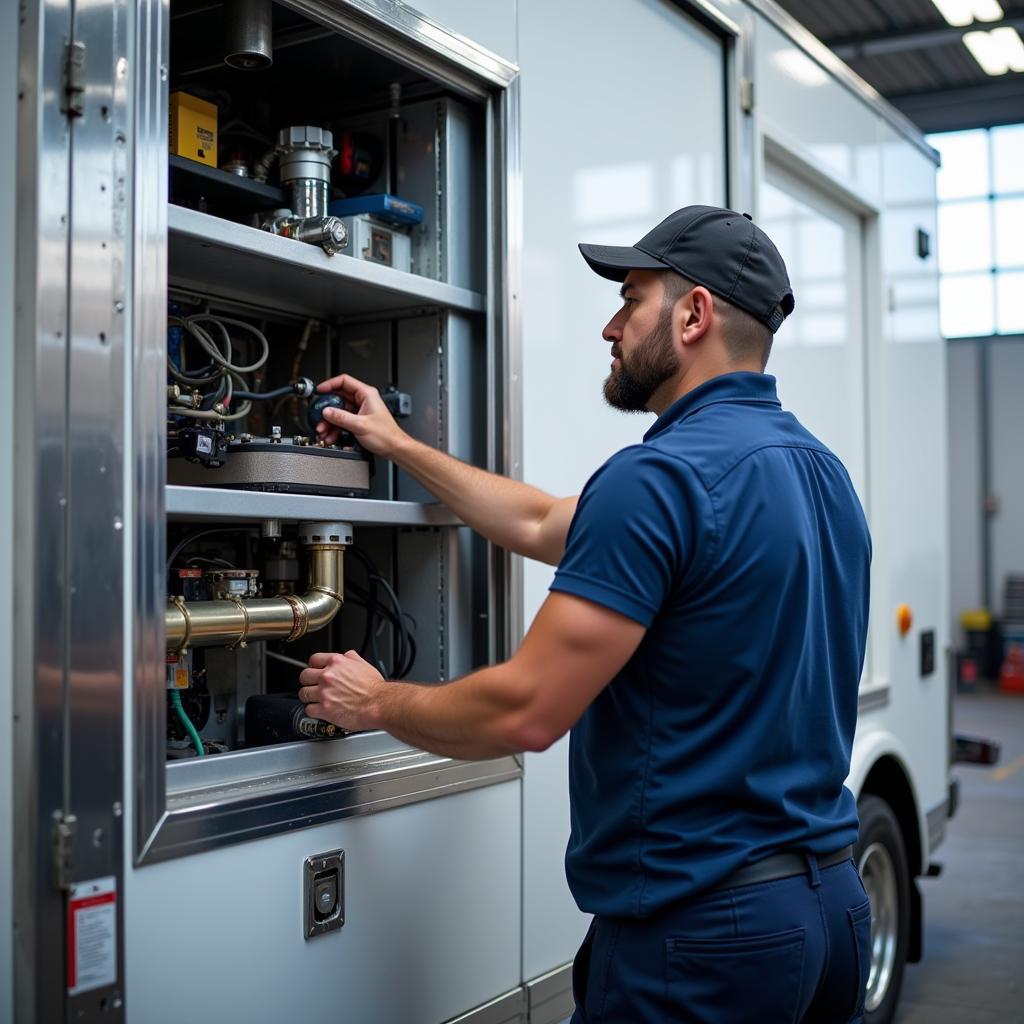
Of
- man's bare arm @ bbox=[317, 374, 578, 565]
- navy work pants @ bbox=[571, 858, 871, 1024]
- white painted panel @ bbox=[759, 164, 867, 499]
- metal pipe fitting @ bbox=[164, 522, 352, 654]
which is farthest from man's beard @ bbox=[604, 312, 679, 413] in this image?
white painted panel @ bbox=[759, 164, 867, 499]

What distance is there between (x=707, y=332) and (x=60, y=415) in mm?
1044

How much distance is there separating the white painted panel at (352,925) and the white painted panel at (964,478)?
14.8m

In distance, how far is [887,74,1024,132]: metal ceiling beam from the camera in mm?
14523

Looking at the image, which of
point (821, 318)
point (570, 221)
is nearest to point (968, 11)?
point (821, 318)

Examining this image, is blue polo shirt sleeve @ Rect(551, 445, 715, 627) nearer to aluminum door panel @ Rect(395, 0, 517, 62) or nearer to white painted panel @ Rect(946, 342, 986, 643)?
aluminum door panel @ Rect(395, 0, 517, 62)

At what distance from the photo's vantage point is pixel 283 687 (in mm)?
2719

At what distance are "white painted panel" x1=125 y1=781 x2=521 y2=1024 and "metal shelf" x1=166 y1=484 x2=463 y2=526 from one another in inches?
20.2

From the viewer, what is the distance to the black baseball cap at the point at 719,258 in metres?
2.05

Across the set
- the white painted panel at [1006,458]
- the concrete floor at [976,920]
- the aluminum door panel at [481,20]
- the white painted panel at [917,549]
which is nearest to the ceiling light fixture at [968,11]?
the white painted panel at [1006,458]

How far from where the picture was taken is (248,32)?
87.2 inches

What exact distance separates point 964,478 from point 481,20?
1507 centimetres

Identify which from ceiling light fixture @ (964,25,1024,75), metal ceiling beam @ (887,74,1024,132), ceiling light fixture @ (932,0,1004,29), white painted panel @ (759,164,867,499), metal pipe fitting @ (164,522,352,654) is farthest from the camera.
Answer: metal ceiling beam @ (887,74,1024,132)

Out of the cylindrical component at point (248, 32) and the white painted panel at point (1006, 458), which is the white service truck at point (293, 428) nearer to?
the cylindrical component at point (248, 32)

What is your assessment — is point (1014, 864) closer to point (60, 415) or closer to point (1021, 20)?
point (60, 415)
